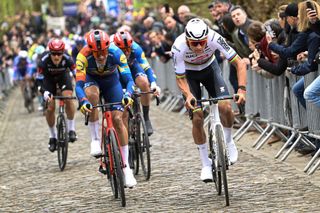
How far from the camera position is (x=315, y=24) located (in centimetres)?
1221

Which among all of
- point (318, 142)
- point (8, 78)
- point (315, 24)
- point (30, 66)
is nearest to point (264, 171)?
point (318, 142)

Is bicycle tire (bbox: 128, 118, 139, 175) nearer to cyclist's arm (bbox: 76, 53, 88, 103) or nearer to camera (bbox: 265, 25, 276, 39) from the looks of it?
cyclist's arm (bbox: 76, 53, 88, 103)

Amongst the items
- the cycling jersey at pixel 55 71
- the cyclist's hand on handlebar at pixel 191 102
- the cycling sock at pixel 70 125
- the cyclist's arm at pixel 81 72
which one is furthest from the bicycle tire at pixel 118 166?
the cycling jersey at pixel 55 71

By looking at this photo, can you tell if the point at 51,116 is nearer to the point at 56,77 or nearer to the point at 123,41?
the point at 56,77

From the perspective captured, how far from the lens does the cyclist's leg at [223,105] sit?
36.5ft

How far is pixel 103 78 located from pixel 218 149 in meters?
2.60

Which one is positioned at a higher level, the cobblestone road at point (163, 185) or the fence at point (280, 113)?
the fence at point (280, 113)

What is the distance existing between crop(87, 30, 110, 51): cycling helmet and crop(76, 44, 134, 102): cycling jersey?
1.32 feet

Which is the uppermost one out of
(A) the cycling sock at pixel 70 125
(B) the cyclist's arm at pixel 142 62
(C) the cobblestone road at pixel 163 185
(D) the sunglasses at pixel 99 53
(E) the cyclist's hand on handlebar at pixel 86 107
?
(D) the sunglasses at pixel 99 53

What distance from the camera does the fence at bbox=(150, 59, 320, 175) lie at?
12841 millimetres

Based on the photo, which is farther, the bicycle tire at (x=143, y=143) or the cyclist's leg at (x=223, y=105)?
the bicycle tire at (x=143, y=143)

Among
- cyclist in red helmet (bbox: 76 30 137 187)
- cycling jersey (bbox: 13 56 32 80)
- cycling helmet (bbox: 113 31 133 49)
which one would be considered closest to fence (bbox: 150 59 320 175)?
cycling helmet (bbox: 113 31 133 49)

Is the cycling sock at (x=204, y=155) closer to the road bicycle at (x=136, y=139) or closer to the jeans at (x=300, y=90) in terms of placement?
the road bicycle at (x=136, y=139)

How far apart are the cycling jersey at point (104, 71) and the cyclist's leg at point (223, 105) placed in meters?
0.96
